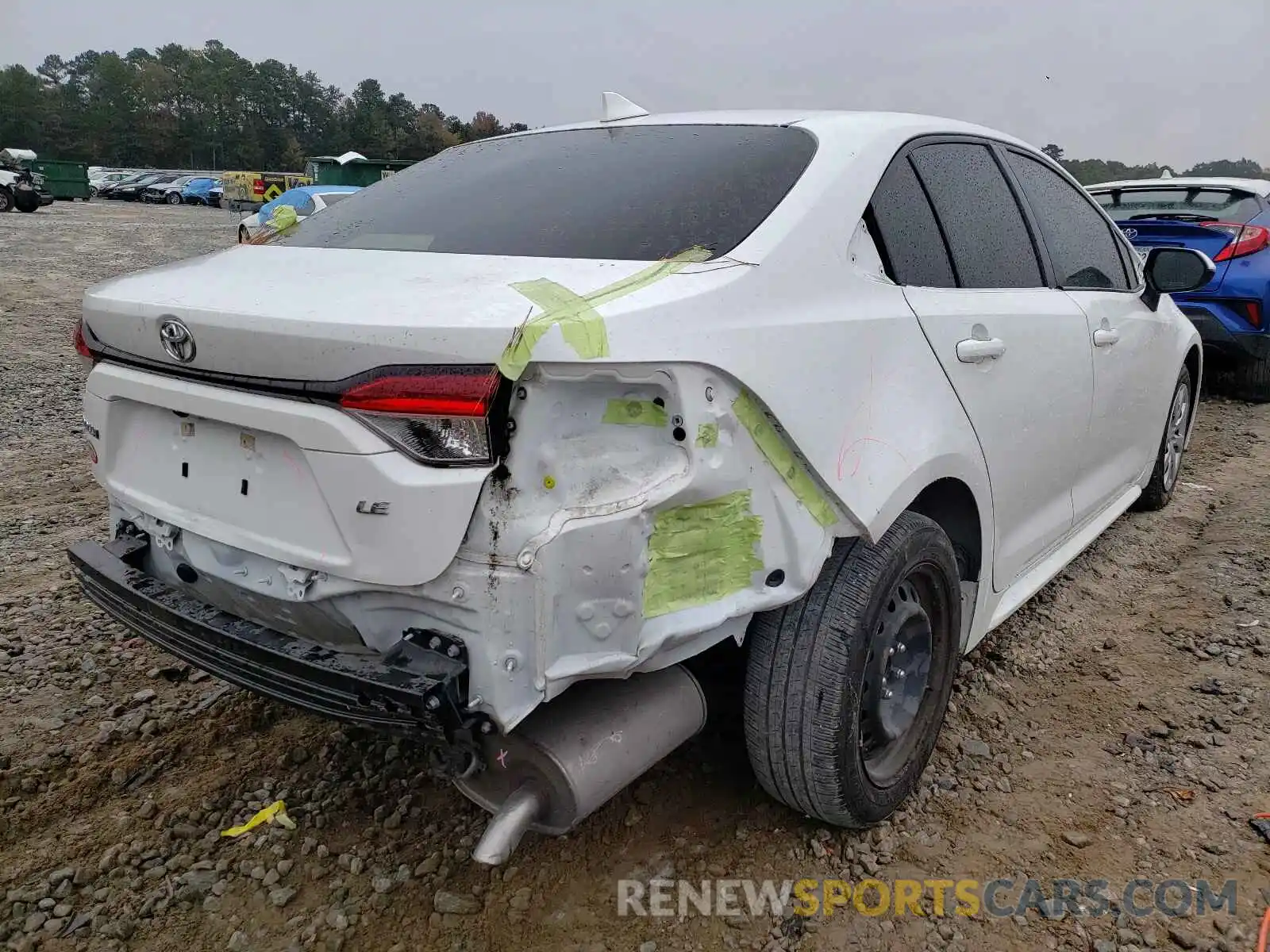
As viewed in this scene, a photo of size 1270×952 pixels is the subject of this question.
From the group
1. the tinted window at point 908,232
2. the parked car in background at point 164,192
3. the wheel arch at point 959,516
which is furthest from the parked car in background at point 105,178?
the wheel arch at point 959,516

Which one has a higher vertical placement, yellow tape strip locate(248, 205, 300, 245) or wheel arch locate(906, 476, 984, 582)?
yellow tape strip locate(248, 205, 300, 245)

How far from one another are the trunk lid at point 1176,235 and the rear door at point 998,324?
415 cm

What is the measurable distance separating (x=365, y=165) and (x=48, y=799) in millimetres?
31004

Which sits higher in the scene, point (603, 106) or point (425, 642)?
point (603, 106)

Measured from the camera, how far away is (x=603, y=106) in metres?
3.10

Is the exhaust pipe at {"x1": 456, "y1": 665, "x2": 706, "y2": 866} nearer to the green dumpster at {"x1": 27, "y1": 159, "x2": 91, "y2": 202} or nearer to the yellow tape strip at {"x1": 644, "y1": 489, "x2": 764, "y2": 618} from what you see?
the yellow tape strip at {"x1": 644, "y1": 489, "x2": 764, "y2": 618}

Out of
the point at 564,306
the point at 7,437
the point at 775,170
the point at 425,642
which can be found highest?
the point at 775,170

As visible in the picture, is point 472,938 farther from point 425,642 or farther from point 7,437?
point 7,437

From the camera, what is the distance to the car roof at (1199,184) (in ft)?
→ 23.7

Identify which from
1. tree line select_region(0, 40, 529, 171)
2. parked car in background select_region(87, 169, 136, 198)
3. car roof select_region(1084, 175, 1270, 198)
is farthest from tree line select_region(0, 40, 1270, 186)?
car roof select_region(1084, 175, 1270, 198)

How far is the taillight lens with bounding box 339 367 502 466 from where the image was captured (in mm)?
1605

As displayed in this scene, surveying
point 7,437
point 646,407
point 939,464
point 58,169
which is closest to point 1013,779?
point 939,464

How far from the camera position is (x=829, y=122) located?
2443 mm

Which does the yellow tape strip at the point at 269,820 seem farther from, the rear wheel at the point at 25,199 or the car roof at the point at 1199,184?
the rear wheel at the point at 25,199
